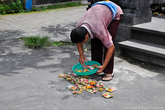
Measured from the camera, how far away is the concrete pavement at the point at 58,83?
2.80 m

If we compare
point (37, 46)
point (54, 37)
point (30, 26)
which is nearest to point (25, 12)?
point (30, 26)

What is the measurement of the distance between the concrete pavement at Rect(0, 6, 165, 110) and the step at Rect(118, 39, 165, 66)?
0.14m

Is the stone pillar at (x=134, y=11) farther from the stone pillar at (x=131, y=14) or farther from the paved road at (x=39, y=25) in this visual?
the paved road at (x=39, y=25)

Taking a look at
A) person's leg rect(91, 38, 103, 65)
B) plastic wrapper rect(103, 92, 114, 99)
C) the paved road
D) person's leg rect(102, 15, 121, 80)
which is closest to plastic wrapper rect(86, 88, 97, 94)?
plastic wrapper rect(103, 92, 114, 99)

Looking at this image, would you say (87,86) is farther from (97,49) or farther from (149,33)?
(149,33)

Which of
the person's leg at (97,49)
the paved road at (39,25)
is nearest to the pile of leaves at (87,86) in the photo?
the person's leg at (97,49)

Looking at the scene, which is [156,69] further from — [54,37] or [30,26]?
[30,26]

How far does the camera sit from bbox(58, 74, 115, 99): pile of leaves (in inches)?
122

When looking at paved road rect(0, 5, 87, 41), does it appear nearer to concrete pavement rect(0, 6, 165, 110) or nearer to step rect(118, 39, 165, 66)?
concrete pavement rect(0, 6, 165, 110)

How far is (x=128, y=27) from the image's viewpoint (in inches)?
186

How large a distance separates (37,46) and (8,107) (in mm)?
2561

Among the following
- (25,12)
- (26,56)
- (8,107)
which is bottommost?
(8,107)

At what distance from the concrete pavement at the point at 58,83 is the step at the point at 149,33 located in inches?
23.8

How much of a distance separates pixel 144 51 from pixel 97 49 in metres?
1.11
